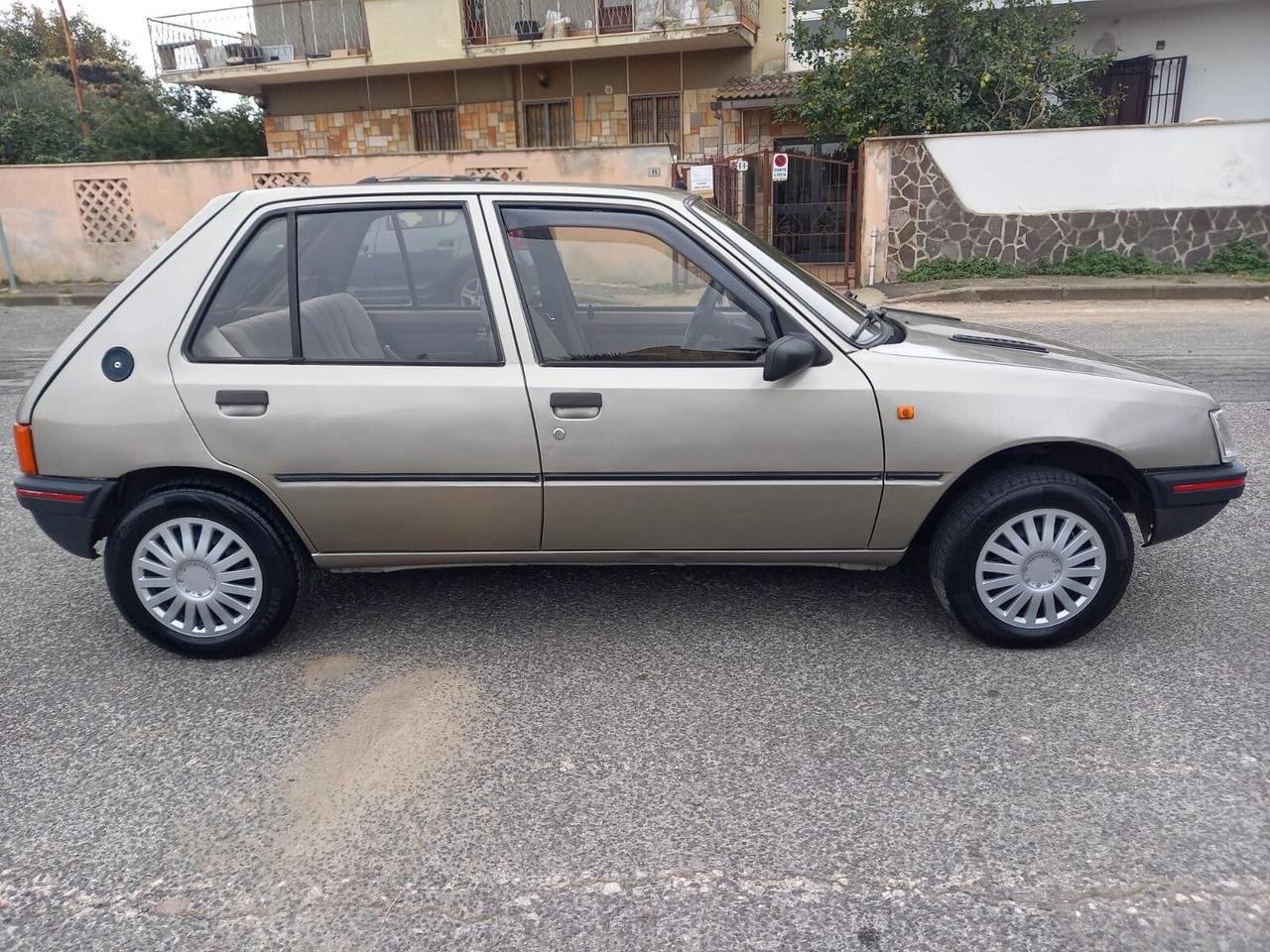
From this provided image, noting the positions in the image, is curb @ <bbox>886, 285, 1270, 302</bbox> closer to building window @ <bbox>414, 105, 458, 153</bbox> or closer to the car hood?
the car hood

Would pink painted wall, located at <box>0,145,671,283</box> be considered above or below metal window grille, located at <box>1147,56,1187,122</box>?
below

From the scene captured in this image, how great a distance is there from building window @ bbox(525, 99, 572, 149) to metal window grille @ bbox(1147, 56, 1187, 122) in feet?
38.1

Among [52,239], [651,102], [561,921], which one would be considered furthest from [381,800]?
[651,102]

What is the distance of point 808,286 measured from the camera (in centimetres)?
364

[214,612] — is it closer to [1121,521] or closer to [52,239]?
[1121,521]

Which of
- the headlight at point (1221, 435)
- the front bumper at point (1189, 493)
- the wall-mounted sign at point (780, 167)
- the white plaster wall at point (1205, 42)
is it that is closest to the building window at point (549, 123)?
the wall-mounted sign at point (780, 167)

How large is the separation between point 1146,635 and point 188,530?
359 centimetres

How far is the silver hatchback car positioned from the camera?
11.2ft

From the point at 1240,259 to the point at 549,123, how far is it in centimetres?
1388

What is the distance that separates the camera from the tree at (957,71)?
15836 millimetres

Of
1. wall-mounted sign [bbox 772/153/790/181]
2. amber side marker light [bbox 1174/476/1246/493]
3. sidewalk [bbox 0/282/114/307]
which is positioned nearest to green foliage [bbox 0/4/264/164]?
sidewalk [bbox 0/282/114/307]

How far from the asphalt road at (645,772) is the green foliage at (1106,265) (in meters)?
11.7

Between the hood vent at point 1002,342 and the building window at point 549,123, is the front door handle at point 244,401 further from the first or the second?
the building window at point 549,123

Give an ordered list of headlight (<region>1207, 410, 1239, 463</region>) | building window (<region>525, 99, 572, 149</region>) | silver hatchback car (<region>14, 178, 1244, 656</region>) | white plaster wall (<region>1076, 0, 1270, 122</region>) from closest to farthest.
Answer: silver hatchback car (<region>14, 178, 1244, 656</region>) → headlight (<region>1207, 410, 1239, 463</region>) → white plaster wall (<region>1076, 0, 1270, 122</region>) → building window (<region>525, 99, 572, 149</region>)
